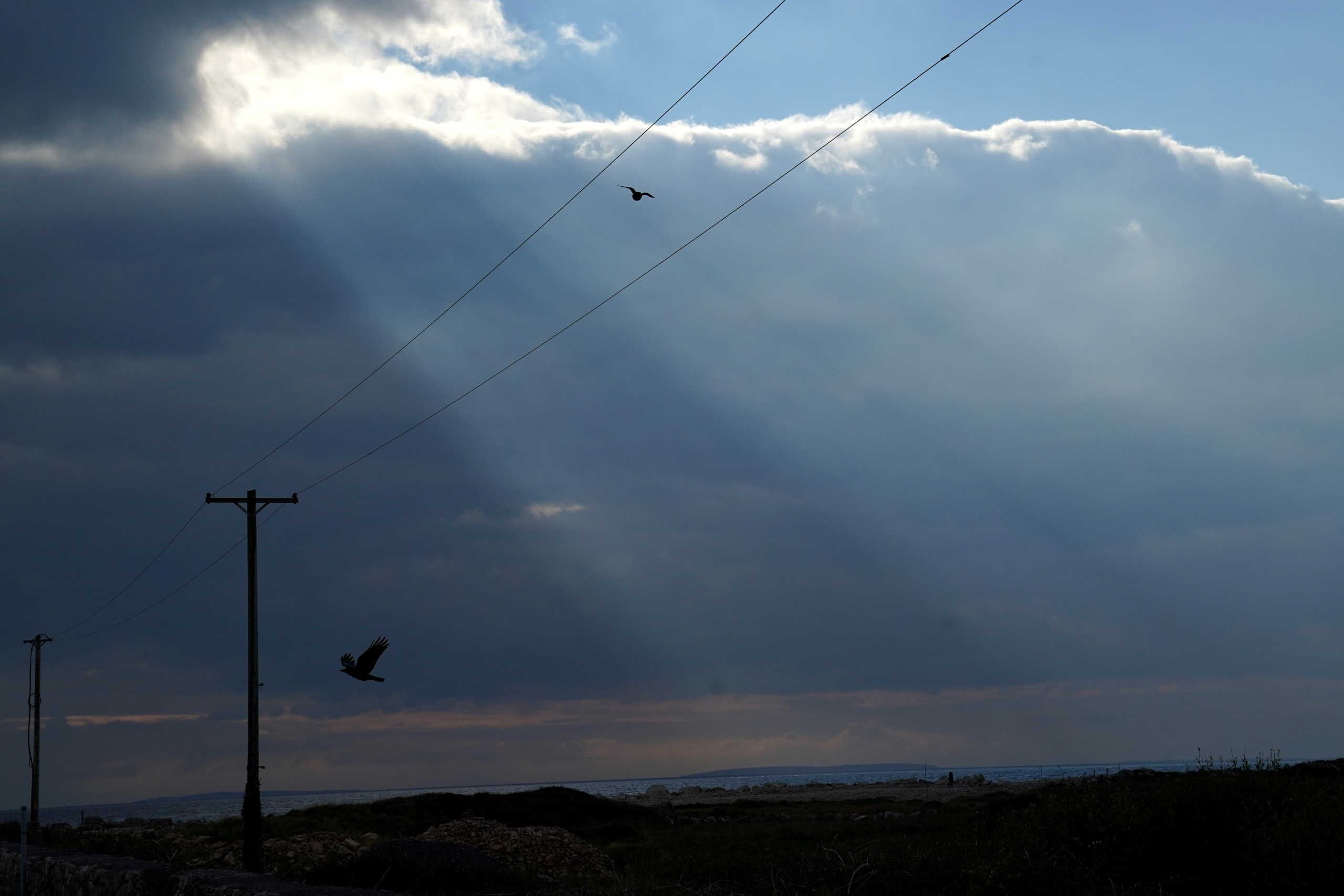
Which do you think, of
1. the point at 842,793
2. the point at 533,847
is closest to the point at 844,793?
the point at 842,793

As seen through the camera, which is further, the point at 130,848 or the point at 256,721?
the point at 256,721

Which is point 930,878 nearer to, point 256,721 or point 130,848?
point 130,848

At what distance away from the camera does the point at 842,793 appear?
96.4 metres

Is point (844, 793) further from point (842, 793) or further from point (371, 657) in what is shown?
point (371, 657)

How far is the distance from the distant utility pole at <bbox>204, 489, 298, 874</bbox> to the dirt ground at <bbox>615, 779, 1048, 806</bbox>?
45.1 meters

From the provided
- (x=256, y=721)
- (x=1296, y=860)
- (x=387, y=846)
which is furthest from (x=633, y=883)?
(x=256, y=721)

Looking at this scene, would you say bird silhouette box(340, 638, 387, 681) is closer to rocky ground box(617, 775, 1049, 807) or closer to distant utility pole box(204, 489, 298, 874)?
distant utility pole box(204, 489, 298, 874)

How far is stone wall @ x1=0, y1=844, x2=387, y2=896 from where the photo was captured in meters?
13.2

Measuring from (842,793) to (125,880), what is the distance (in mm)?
87434

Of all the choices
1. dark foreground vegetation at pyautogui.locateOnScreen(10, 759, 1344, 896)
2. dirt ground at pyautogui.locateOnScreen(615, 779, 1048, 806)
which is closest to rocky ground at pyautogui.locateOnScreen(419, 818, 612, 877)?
dark foreground vegetation at pyautogui.locateOnScreen(10, 759, 1344, 896)

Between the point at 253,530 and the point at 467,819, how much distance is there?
14728 millimetres

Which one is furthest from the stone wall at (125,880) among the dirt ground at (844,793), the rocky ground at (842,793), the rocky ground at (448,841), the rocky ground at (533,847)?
the rocky ground at (842,793)

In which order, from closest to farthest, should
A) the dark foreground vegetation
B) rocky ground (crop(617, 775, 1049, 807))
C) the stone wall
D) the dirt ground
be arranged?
the stone wall → the dark foreground vegetation → the dirt ground → rocky ground (crop(617, 775, 1049, 807))

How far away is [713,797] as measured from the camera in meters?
96.6
